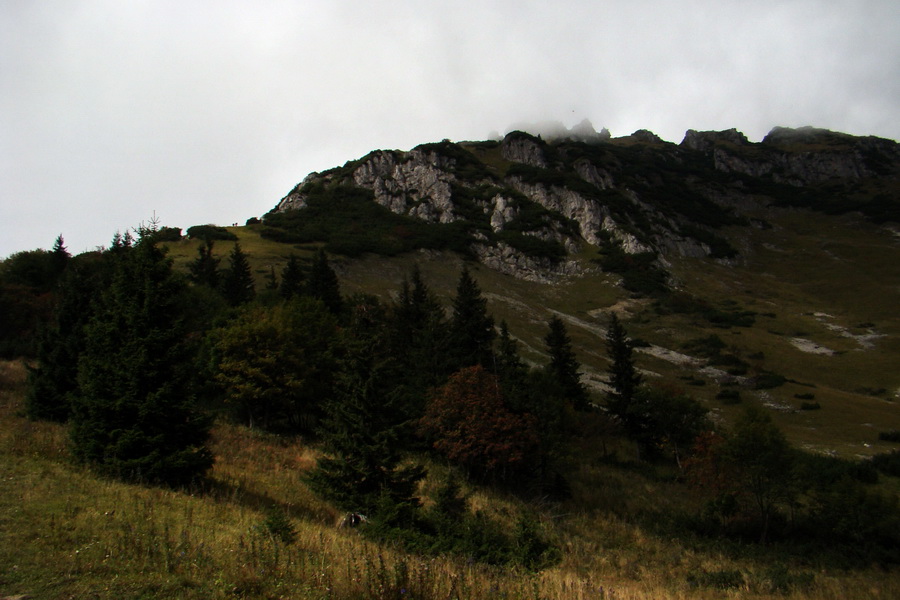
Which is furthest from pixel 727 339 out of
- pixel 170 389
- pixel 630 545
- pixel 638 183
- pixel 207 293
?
pixel 638 183

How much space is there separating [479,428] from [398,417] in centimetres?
936

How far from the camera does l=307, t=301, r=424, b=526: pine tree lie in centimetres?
1694

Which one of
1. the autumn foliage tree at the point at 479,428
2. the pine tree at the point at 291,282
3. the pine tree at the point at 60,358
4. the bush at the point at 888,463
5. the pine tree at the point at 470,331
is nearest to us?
the pine tree at the point at 60,358

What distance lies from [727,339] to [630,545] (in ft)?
256

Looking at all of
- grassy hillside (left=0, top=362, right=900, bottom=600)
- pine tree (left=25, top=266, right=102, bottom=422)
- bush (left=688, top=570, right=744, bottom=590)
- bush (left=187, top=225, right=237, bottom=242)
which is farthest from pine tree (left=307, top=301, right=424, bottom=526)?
bush (left=187, top=225, right=237, bottom=242)

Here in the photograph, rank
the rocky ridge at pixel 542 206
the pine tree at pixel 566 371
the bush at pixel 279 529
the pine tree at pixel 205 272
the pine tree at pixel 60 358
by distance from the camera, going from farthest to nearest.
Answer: the rocky ridge at pixel 542 206 < the pine tree at pixel 205 272 < the pine tree at pixel 566 371 < the pine tree at pixel 60 358 < the bush at pixel 279 529

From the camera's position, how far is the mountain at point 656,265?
6938 centimetres

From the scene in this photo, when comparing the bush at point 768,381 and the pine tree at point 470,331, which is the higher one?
the pine tree at point 470,331

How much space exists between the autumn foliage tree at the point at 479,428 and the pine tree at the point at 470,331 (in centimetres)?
828

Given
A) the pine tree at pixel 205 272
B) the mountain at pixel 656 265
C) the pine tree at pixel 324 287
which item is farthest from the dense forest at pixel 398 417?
the mountain at pixel 656 265

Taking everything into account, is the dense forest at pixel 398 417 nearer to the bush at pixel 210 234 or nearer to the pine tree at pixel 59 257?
the pine tree at pixel 59 257

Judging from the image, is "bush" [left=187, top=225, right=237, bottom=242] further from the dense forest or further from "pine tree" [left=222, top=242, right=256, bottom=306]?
the dense forest

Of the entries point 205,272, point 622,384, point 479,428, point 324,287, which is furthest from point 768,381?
point 205,272

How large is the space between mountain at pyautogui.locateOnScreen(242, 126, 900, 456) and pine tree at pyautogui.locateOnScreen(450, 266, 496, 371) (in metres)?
18.7
